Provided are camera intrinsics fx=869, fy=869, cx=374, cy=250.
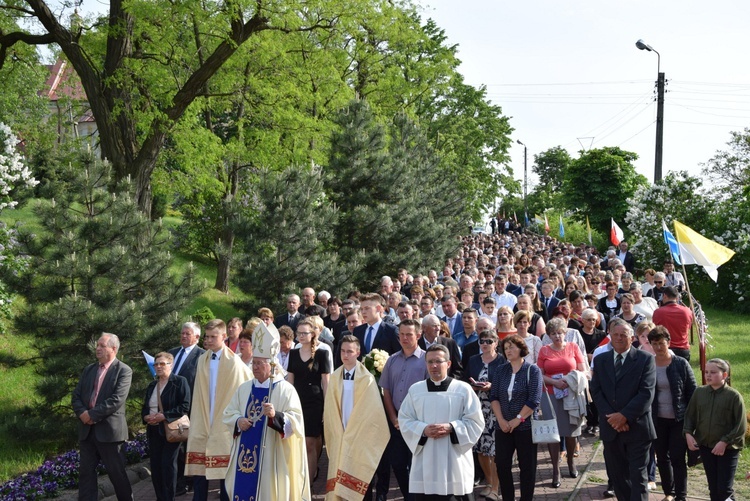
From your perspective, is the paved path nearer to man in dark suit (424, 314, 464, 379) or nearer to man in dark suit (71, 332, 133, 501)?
man in dark suit (71, 332, 133, 501)

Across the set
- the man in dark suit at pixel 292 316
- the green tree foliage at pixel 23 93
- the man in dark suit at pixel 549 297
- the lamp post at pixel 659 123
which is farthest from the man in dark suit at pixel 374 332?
the lamp post at pixel 659 123

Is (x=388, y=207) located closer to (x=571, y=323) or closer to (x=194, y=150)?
(x=194, y=150)

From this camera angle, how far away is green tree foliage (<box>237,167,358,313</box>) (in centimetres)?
1686

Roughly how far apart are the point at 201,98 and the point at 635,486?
14966 millimetres

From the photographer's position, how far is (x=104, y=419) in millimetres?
8938

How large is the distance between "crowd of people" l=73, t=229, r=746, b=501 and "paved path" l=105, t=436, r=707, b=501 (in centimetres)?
17

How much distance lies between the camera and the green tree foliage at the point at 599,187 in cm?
4453

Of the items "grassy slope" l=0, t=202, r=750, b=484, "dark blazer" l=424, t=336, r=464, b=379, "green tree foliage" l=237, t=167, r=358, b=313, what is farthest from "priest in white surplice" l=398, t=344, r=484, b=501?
"green tree foliage" l=237, t=167, r=358, b=313

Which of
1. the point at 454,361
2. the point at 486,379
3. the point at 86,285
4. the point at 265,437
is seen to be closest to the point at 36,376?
the point at 86,285

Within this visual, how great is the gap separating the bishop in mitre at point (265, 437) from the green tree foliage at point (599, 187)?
38.3m

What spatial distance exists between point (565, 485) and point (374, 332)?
2855 mm

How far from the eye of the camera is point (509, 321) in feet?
34.5

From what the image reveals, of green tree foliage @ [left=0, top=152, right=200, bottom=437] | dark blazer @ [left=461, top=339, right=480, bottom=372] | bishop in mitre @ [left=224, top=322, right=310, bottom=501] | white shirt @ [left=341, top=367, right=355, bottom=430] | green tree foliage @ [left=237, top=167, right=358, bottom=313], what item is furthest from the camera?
green tree foliage @ [left=237, top=167, right=358, bottom=313]

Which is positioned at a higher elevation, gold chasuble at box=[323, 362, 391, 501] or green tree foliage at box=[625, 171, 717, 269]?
green tree foliage at box=[625, 171, 717, 269]
